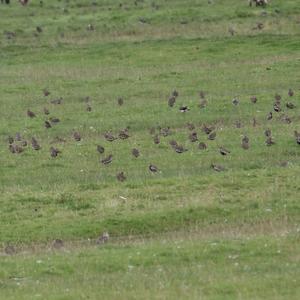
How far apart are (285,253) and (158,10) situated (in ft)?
126

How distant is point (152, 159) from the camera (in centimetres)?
2983

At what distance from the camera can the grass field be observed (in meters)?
19.2

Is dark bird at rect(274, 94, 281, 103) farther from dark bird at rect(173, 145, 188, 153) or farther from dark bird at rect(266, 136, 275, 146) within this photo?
dark bird at rect(173, 145, 188, 153)

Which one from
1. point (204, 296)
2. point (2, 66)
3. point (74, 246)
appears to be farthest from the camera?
point (2, 66)

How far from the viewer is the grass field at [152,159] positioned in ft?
63.1

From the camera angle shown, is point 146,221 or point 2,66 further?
point 2,66

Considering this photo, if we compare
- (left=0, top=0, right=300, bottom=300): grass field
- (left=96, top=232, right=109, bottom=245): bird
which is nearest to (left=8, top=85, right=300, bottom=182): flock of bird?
(left=0, top=0, right=300, bottom=300): grass field

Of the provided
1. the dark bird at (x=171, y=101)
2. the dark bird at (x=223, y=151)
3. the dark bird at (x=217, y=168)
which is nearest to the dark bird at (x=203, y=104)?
the dark bird at (x=171, y=101)

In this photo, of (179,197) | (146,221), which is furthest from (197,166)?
(146,221)

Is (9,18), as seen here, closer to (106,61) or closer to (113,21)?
(113,21)

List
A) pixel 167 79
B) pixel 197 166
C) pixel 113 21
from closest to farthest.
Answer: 1. pixel 197 166
2. pixel 167 79
3. pixel 113 21

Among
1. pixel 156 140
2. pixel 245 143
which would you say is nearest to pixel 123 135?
pixel 156 140

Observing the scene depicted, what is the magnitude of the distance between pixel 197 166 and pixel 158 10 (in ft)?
95.5

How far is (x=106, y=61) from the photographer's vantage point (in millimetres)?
47375
